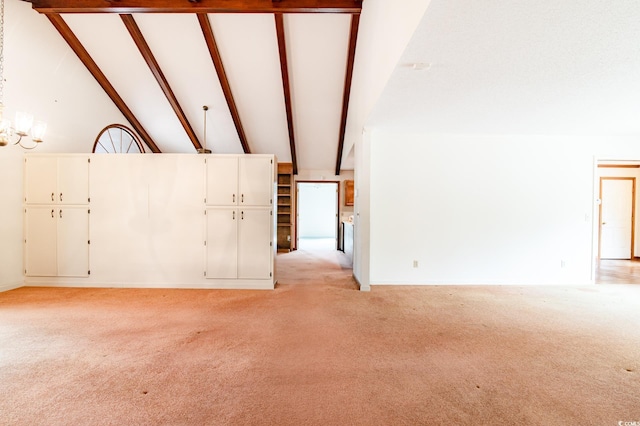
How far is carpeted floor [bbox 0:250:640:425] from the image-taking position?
165cm

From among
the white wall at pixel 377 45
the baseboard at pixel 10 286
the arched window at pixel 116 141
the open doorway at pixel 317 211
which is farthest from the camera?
the open doorway at pixel 317 211

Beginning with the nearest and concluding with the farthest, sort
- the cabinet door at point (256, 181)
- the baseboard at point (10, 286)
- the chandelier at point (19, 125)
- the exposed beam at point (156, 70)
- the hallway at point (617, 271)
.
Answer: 1. the chandelier at point (19, 125)
2. the baseboard at point (10, 286)
3. the exposed beam at point (156, 70)
4. the cabinet door at point (256, 181)
5. the hallway at point (617, 271)

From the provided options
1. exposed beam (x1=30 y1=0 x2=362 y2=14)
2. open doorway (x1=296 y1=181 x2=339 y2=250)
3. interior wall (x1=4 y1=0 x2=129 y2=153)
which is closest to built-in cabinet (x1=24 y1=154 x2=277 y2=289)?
interior wall (x1=4 y1=0 x2=129 y2=153)

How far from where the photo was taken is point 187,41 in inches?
171

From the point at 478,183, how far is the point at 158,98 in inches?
239

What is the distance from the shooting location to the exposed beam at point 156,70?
159 inches

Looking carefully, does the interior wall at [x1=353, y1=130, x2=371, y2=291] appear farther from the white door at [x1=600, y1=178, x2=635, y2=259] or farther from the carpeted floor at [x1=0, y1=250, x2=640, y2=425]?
the white door at [x1=600, y1=178, x2=635, y2=259]

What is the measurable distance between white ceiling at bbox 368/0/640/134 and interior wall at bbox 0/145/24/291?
520 centimetres

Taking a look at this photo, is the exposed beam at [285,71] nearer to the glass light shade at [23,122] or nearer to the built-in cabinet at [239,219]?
the built-in cabinet at [239,219]

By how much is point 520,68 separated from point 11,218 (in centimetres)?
653

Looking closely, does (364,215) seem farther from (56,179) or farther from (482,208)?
(56,179)

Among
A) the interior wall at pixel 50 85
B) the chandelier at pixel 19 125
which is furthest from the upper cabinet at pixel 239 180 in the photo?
the interior wall at pixel 50 85

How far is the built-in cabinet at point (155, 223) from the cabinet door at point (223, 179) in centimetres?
2

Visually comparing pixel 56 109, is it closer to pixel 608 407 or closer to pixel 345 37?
pixel 345 37
